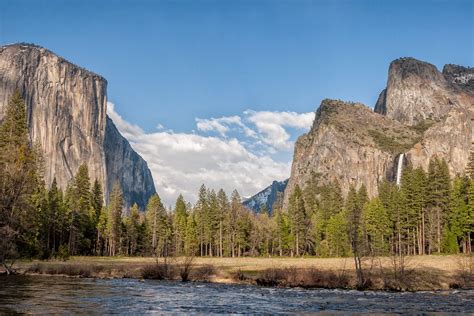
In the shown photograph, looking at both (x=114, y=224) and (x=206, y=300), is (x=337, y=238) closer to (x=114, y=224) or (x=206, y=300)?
(x=114, y=224)

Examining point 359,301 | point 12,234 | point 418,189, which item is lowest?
point 359,301

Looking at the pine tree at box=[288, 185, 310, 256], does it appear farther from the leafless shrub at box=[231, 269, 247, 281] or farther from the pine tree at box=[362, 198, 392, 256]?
the leafless shrub at box=[231, 269, 247, 281]

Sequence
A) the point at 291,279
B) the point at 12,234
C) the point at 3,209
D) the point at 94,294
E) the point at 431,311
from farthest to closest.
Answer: the point at 3,209 → the point at 12,234 → the point at 291,279 → the point at 94,294 → the point at 431,311

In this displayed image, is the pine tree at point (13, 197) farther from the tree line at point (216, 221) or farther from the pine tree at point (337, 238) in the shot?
the pine tree at point (337, 238)

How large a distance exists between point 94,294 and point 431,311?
19184 millimetres

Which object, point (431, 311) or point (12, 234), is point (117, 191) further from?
point (431, 311)

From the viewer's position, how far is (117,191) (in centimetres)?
11294

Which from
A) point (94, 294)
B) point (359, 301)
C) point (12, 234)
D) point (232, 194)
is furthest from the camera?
point (232, 194)

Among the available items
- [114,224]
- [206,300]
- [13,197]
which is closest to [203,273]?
[206,300]

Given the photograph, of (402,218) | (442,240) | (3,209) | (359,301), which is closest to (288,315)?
(359,301)

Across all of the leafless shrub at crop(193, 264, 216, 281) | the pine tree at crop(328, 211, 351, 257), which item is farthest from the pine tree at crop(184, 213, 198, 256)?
the leafless shrub at crop(193, 264, 216, 281)

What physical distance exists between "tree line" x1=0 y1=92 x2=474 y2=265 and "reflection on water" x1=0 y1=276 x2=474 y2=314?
10215 mm

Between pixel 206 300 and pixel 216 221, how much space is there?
88.1 meters

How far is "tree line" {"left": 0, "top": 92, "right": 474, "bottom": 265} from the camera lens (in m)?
61.5
